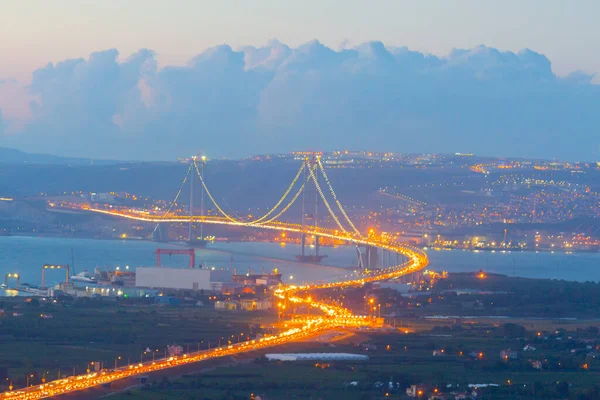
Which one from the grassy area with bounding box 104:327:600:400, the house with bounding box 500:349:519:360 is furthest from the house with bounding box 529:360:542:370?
the house with bounding box 500:349:519:360

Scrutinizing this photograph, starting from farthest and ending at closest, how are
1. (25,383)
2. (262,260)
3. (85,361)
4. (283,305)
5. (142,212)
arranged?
(142,212) → (262,260) → (283,305) → (85,361) → (25,383)

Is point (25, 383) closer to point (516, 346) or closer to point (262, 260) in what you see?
point (516, 346)

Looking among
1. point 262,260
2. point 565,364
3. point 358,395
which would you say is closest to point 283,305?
point 565,364

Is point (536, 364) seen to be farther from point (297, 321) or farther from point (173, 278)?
point (173, 278)

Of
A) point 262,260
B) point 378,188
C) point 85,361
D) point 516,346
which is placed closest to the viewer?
point 85,361

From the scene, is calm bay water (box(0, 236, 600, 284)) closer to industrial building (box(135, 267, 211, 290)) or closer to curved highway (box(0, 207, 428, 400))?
curved highway (box(0, 207, 428, 400))

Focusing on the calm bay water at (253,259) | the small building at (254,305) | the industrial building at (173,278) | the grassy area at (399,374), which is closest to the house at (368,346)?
the grassy area at (399,374)
